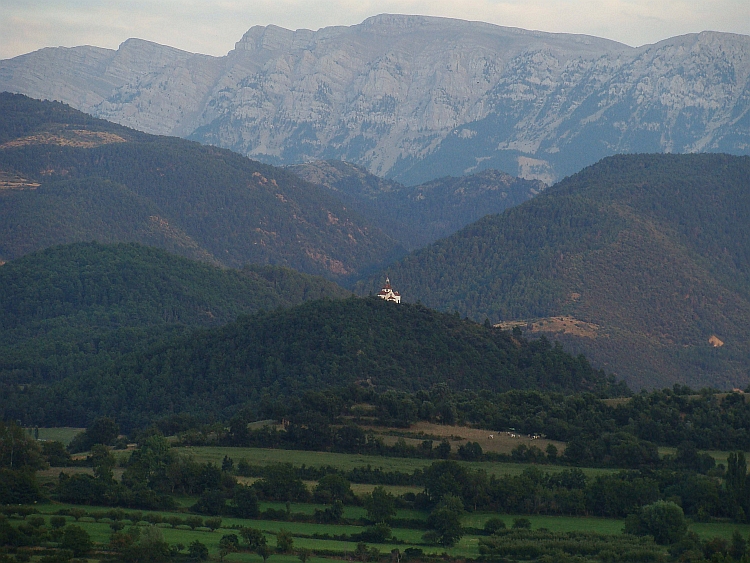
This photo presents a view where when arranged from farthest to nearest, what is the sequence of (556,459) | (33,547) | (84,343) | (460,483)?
1. (84,343)
2. (556,459)
3. (460,483)
4. (33,547)

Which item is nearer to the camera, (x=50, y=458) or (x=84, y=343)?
(x=50, y=458)

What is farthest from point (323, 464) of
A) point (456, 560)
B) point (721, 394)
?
point (721, 394)

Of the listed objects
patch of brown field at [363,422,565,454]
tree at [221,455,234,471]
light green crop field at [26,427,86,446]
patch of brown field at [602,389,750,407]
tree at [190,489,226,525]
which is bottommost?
light green crop field at [26,427,86,446]

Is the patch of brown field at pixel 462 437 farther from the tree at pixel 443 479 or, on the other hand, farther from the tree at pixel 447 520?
the tree at pixel 447 520

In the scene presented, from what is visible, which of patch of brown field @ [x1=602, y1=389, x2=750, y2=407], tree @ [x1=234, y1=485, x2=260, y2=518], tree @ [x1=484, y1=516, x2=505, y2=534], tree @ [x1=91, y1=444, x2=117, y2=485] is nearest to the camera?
tree @ [x1=484, y1=516, x2=505, y2=534]

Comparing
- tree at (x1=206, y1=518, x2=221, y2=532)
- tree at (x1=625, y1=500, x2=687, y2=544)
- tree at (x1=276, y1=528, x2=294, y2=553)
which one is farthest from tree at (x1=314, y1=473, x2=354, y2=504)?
tree at (x1=625, y1=500, x2=687, y2=544)

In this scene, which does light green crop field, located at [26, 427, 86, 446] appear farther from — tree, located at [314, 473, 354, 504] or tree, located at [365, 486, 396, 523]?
tree, located at [365, 486, 396, 523]

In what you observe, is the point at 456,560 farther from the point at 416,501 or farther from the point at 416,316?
the point at 416,316

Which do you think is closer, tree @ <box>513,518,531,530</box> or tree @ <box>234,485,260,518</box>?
tree @ <box>513,518,531,530</box>
